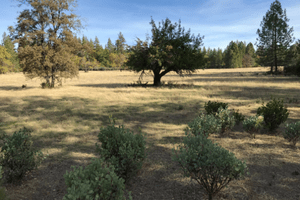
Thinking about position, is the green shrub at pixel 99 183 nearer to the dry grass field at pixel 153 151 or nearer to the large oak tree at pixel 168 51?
the dry grass field at pixel 153 151

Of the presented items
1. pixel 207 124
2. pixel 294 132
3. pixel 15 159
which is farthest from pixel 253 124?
pixel 15 159

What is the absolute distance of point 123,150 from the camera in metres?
4.13

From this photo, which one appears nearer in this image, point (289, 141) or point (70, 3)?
point (289, 141)

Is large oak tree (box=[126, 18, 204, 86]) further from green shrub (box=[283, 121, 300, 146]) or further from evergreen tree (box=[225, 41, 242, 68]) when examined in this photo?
evergreen tree (box=[225, 41, 242, 68])

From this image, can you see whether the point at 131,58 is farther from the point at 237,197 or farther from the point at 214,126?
the point at 237,197

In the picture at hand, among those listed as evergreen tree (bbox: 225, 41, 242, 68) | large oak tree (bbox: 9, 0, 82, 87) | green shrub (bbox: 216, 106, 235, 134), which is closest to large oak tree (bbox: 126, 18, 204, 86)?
large oak tree (bbox: 9, 0, 82, 87)

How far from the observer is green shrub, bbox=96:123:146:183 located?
4.17 meters

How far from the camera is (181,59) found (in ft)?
71.0

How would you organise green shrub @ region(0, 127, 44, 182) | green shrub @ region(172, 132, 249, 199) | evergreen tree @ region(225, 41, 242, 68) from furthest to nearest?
evergreen tree @ region(225, 41, 242, 68)
green shrub @ region(0, 127, 44, 182)
green shrub @ region(172, 132, 249, 199)

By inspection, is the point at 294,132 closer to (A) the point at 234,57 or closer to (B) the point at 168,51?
(B) the point at 168,51

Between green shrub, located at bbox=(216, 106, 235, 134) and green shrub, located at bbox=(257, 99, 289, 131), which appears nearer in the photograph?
green shrub, located at bbox=(257, 99, 289, 131)

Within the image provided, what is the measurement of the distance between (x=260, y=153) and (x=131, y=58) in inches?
759

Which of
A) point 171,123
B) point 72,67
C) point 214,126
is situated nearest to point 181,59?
point 72,67

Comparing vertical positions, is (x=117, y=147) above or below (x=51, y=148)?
above
